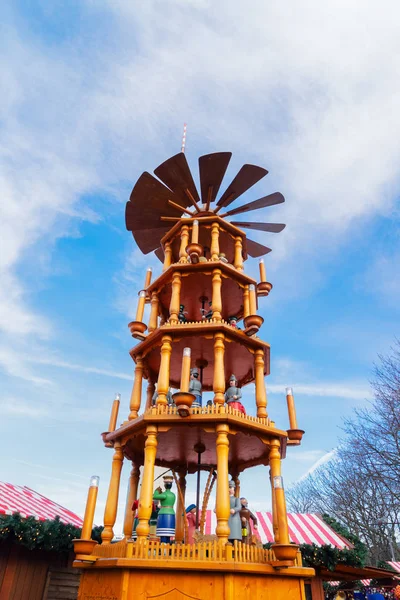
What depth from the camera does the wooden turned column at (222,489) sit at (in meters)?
7.77

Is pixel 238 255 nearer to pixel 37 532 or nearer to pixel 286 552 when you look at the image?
pixel 286 552

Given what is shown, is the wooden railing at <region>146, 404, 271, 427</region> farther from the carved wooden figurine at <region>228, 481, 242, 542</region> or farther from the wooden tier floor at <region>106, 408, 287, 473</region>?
the carved wooden figurine at <region>228, 481, 242, 542</region>

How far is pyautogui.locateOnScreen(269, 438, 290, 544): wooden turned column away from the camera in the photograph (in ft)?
26.6

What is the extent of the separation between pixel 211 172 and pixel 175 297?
4.26 meters

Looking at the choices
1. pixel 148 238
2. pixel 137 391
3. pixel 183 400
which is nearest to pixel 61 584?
pixel 137 391

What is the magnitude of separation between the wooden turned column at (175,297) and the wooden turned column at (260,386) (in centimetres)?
239

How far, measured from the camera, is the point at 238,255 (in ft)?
42.0

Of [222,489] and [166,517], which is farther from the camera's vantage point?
[166,517]

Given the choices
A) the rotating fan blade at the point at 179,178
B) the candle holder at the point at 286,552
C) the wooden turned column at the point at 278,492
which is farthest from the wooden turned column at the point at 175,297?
the candle holder at the point at 286,552

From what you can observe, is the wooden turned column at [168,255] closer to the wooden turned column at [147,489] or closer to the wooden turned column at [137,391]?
the wooden turned column at [137,391]

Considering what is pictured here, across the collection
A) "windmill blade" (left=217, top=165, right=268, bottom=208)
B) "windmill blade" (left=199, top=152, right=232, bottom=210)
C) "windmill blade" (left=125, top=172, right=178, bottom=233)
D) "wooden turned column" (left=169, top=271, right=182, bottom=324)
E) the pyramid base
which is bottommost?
the pyramid base

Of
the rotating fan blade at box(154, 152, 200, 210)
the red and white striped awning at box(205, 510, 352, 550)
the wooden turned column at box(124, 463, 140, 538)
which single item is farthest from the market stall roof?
the rotating fan blade at box(154, 152, 200, 210)

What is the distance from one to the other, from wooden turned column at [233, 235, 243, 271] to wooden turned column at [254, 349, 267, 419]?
9.47 ft

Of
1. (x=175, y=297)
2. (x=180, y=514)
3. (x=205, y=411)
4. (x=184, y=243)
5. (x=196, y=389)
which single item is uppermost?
(x=184, y=243)
